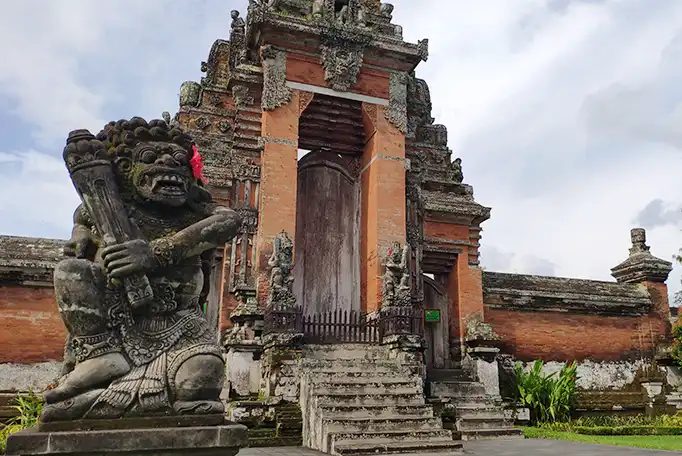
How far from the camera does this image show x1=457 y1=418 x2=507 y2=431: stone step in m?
10.7

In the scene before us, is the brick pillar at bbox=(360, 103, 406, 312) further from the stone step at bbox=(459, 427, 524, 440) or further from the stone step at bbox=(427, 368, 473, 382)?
the stone step at bbox=(459, 427, 524, 440)

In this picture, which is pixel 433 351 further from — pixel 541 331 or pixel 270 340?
pixel 270 340

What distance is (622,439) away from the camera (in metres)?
10.2

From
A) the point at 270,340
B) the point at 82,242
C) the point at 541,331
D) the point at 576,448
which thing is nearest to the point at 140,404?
the point at 82,242

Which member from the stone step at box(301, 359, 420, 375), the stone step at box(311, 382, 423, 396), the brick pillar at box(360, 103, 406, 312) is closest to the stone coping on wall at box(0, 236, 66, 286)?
the stone step at box(301, 359, 420, 375)

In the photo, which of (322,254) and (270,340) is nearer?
(270,340)

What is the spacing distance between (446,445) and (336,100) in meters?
7.43

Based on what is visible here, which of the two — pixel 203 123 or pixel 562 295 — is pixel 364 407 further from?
pixel 562 295

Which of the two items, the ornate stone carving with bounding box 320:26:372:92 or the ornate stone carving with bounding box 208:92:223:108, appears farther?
the ornate stone carving with bounding box 208:92:223:108

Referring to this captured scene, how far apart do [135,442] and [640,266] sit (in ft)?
49.5

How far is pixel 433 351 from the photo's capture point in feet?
45.1

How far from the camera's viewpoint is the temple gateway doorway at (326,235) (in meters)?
12.8

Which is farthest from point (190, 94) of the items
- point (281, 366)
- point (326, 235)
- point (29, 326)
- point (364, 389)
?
point (364, 389)

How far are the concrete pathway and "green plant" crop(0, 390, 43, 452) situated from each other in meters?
3.73
